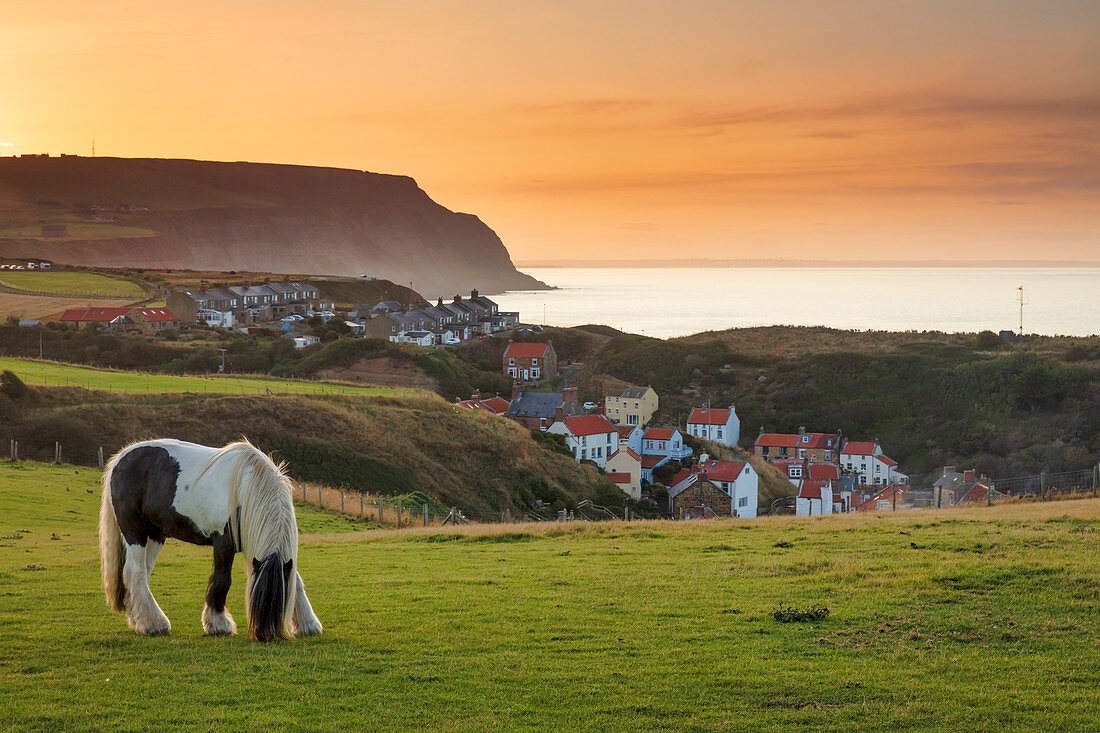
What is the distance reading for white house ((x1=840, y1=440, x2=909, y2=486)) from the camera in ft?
281

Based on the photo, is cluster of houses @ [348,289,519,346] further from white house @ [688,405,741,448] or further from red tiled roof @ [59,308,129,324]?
white house @ [688,405,741,448]

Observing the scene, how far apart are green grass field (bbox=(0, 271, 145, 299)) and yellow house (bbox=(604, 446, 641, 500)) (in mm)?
102311

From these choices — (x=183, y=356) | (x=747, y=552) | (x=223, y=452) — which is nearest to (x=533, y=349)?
(x=183, y=356)

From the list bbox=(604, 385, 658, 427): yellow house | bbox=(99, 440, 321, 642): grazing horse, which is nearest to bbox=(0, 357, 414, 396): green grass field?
bbox=(604, 385, 658, 427): yellow house

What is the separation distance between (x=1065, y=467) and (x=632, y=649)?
8756cm

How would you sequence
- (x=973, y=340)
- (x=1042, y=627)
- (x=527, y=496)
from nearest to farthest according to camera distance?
(x=1042, y=627) < (x=527, y=496) < (x=973, y=340)

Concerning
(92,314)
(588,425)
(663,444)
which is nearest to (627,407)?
(663,444)

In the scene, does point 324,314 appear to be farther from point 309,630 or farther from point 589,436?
point 309,630

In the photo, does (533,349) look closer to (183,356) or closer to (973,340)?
(183,356)

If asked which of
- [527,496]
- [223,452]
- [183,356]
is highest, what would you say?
[183,356]

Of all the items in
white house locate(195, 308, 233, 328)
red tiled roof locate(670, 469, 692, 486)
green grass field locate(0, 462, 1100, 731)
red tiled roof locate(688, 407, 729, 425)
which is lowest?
red tiled roof locate(670, 469, 692, 486)

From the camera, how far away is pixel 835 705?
363 inches

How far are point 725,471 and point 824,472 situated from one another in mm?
18180

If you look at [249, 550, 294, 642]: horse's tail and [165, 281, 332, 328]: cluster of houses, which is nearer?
[249, 550, 294, 642]: horse's tail
